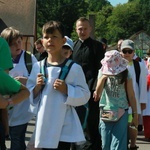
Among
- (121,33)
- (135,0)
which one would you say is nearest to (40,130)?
(121,33)

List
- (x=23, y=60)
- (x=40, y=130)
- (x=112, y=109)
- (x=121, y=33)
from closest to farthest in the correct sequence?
(x=40, y=130), (x=23, y=60), (x=112, y=109), (x=121, y=33)

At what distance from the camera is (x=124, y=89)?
5922 millimetres

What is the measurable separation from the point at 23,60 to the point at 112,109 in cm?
122

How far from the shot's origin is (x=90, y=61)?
7.42 meters

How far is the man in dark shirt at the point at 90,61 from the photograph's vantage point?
7410mm

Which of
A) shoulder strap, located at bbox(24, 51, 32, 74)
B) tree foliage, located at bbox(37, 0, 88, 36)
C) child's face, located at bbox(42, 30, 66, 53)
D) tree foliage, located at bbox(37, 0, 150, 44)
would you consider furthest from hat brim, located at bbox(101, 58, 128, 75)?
tree foliage, located at bbox(37, 0, 150, 44)

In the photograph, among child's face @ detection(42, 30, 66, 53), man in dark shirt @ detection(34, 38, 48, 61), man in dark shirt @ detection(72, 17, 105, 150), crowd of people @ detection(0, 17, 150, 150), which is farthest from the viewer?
man in dark shirt @ detection(34, 38, 48, 61)

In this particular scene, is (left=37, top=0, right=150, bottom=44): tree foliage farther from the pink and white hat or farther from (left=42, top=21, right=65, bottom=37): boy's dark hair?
(left=42, top=21, right=65, bottom=37): boy's dark hair

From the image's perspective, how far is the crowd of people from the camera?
4.35 m

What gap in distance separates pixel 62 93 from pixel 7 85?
930 millimetres

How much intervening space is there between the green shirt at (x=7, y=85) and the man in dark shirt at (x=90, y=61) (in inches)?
150

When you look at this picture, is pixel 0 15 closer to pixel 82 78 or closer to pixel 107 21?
pixel 82 78

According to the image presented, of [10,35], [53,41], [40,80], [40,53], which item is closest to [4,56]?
[40,80]

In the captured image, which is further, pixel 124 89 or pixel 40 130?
pixel 124 89
